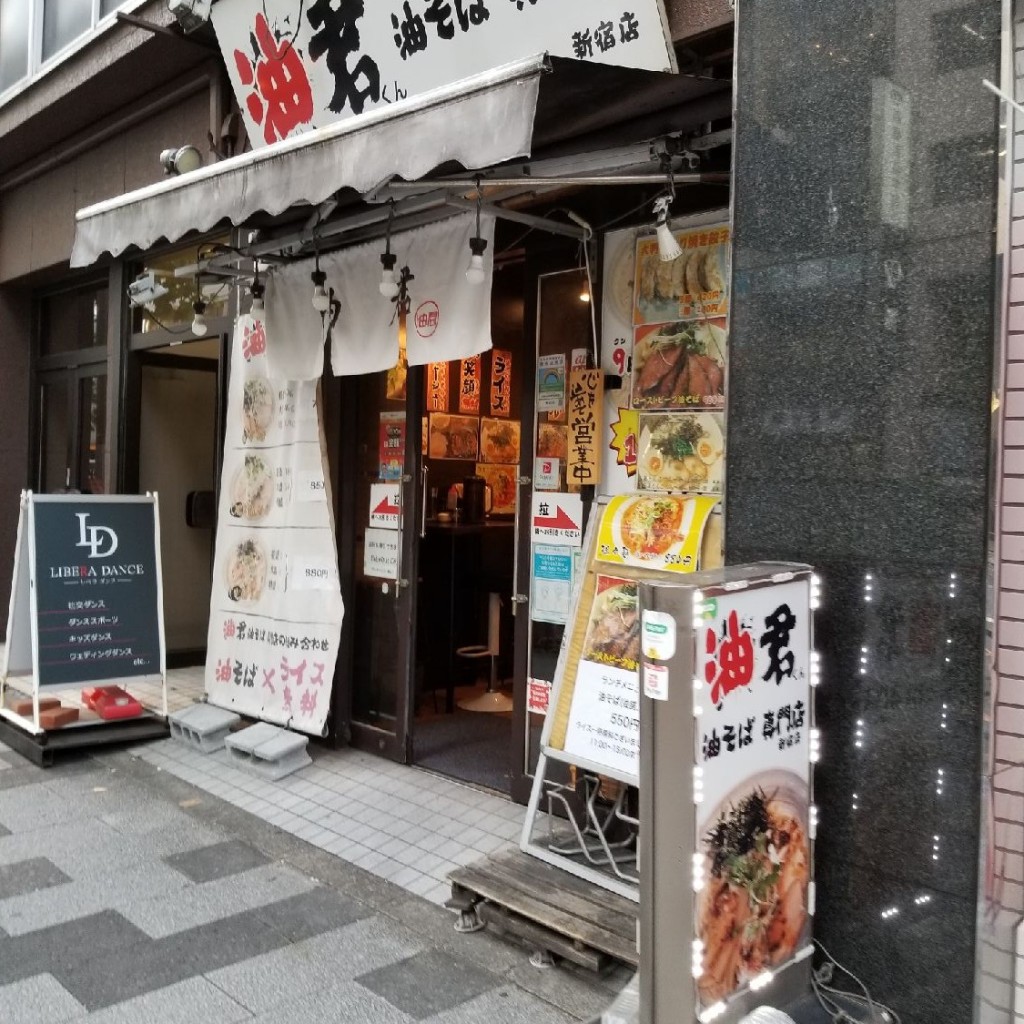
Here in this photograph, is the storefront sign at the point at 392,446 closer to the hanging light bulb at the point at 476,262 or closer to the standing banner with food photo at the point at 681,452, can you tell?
the hanging light bulb at the point at 476,262

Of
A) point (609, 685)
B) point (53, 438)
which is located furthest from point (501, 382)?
point (53, 438)

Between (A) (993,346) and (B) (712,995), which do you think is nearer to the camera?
(B) (712,995)

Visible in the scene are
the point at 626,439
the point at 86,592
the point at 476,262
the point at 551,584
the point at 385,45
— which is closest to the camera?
the point at 476,262

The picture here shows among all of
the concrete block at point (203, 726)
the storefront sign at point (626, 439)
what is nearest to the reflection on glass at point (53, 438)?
the concrete block at point (203, 726)

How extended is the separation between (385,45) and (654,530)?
3671mm

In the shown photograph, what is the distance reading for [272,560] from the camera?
6.97m

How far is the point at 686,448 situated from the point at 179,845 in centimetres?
358

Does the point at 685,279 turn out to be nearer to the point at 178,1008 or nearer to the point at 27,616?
the point at 178,1008

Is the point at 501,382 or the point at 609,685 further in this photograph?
the point at 501,382

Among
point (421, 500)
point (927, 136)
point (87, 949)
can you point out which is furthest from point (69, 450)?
point (927, 136)

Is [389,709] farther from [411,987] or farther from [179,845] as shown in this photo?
[411,987]

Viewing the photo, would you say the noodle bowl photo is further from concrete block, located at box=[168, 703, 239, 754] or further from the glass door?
concrete block, located at box=[168, 703, 239, 754]

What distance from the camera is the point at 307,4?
20.4 ft

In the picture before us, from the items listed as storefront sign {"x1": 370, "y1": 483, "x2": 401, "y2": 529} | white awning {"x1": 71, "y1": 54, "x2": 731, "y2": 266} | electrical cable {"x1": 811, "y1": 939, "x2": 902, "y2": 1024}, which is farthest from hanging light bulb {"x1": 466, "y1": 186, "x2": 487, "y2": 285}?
electrical cable {"x1": 811, "y1": 939, "x2": 902, "y2": 1024}
